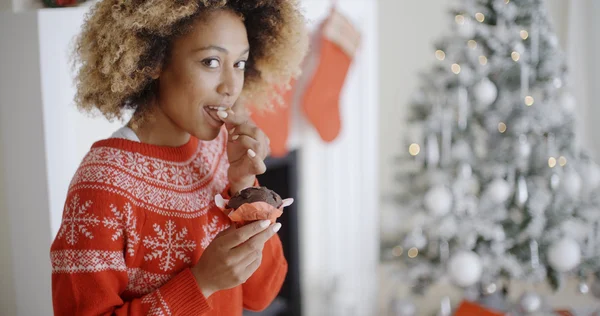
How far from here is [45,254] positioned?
1062mm

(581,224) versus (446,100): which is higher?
(446,100)

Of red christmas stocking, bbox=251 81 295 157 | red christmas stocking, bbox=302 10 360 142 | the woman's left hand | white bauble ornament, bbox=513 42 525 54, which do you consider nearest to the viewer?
the woman's left hand

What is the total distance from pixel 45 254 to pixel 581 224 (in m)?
2.06

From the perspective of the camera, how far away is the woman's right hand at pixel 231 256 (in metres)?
0.83

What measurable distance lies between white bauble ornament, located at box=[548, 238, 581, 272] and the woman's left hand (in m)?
1.59

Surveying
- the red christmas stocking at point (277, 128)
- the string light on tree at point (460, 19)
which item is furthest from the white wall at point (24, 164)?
the string light on tree at point (460, 19)

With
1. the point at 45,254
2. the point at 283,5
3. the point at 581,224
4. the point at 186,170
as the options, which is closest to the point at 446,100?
the point at 581,224

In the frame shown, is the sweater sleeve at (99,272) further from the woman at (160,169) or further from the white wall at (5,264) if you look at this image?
the white wall at (5,264)

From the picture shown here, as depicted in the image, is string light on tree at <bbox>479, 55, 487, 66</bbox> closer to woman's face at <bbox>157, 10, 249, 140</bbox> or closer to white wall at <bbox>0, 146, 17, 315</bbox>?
woman's face at <bbox>157, 10, 249, 140</bbox>

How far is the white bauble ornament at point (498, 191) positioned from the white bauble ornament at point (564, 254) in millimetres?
267

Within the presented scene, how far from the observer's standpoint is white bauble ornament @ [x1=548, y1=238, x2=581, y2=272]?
2078 mm

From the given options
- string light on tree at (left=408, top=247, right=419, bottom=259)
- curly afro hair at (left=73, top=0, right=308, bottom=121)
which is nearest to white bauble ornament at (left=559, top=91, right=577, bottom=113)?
string light on tree at (left=408, top=247, right=419, bottom=259)

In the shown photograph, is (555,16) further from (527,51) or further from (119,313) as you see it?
(119,313)

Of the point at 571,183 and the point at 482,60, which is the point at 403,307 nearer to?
the point at 571,183
